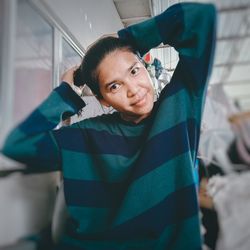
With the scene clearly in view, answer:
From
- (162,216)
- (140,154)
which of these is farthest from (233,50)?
(162,216)

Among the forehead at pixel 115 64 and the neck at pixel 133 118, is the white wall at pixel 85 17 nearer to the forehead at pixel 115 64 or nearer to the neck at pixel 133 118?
the forehead at pixel 115 64

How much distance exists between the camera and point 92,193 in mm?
880

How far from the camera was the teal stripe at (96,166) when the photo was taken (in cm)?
88

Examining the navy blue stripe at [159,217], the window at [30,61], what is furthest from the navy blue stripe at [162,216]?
the window at [30,61]

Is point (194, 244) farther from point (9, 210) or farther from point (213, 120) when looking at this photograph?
point (9, 210)

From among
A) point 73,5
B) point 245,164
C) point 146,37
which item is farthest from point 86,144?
point 73,5

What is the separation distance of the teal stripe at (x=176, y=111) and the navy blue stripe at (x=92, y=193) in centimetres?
21

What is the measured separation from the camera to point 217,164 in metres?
0.89

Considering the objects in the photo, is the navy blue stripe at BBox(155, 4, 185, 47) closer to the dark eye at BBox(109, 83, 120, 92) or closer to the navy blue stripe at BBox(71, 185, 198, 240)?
the dark eye at BBox(109, 83, 120, 92)

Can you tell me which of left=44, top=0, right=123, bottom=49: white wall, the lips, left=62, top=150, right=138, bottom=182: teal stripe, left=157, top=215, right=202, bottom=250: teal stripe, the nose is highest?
left=44, top=0, right=123, bottom=49: white wall

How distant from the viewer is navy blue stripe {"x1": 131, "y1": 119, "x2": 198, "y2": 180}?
32.4 inches

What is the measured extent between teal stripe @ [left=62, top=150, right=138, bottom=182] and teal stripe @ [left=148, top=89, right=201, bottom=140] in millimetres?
127

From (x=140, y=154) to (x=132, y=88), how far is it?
211mm

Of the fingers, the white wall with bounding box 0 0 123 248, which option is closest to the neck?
the fingers
